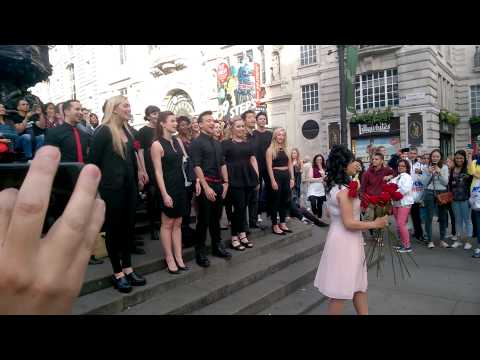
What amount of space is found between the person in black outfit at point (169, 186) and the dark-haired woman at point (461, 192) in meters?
5.81

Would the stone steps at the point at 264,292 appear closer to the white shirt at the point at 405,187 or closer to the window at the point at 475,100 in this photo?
the white shirt at the point at 405,187

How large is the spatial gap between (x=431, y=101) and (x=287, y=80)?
9327 millimetres

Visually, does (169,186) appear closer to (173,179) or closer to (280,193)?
(173,179)

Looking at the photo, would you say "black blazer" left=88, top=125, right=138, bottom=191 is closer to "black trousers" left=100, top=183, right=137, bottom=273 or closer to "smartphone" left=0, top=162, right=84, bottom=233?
"black trousers" left=100, top=183, right=137, bottom=273

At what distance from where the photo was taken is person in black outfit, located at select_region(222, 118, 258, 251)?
17.8 ft

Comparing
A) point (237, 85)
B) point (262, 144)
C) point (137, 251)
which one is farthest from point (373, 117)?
point (137, 251)

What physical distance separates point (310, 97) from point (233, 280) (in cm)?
2137

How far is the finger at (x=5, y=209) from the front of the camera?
700mm

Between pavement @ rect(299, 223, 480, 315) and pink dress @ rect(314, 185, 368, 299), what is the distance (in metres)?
1.01

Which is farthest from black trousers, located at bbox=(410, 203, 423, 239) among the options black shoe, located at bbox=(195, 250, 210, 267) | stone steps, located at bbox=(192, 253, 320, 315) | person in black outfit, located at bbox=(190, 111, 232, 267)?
black shoe, located at bbox=(195, 250, 210, 267)

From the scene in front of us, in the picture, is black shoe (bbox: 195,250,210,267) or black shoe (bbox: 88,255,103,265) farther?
black shoe (bbox: 195,250,210,267)

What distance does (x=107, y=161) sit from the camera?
3742 mm

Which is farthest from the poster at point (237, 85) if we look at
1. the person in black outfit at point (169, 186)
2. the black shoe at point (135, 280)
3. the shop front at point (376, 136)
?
the black shoe at point (135, 280)
